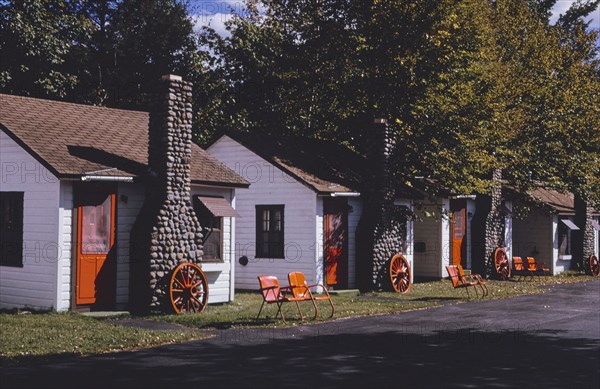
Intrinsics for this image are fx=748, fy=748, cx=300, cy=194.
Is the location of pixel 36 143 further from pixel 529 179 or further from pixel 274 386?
pixel 529 179

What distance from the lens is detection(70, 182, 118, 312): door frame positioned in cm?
1777

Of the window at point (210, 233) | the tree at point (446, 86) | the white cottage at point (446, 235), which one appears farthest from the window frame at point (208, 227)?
the white cottage at point (446, 235)

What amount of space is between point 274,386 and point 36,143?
1129 centimetres

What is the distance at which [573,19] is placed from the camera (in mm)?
51469

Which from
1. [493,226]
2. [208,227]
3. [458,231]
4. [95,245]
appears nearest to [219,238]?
[208,227]

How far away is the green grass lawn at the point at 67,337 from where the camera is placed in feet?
40.6

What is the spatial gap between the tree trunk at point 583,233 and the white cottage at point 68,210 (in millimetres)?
22442

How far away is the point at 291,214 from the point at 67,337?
12.2m

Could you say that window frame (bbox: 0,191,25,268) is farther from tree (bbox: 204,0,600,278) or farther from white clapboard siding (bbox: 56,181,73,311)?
tree (bbox: 204,0,600,278)

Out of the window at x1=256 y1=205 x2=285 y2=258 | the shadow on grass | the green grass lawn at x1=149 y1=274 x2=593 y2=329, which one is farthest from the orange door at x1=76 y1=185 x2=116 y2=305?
the window at x1=256 y1=205 x2=285 y2=258

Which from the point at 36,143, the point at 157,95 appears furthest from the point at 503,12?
the point at 36,143

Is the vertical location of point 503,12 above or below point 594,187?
above

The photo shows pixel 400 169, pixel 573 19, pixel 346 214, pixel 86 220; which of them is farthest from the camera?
pixel 573 19

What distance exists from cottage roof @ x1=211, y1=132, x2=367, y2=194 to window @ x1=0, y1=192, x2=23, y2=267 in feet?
29.4
